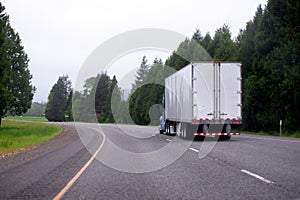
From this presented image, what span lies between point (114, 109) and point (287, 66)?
73.5 m

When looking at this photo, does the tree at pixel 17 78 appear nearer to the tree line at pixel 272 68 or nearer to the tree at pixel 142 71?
the tree line at pixel 272 68

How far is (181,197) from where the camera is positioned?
20.8 feet

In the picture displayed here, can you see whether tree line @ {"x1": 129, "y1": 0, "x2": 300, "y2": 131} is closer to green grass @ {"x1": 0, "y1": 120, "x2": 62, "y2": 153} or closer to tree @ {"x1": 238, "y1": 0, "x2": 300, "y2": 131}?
tree @ {"x1": 238, "y1": 0, "x2": 300, "y2": 131}

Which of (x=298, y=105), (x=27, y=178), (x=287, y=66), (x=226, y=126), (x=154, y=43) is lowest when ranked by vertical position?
(x=27, y=178)

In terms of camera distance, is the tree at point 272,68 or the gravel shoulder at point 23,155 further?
the tree at point 272,68

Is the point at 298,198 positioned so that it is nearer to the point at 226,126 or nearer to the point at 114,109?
the point at 226,126

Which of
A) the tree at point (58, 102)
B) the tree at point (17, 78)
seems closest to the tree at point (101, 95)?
the tree at point (58, 102)

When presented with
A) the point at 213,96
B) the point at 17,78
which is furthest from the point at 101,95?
the point at 213,96

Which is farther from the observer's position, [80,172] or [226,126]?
[226,126]

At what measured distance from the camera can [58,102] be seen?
415 ft

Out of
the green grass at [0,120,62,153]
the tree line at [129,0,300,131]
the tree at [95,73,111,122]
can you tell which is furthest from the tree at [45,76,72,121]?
the tree line at [129,0,300,131]

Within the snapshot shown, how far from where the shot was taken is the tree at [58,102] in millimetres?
126688

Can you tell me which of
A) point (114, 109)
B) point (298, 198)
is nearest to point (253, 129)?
point (298, 198)

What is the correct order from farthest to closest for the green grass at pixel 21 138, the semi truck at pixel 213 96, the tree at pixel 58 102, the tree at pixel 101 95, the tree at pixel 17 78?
the tree at pixel 58 102, the tree at pixel 101 95, the tree at pixel 17 78, the green grass at pixel 21 138, the semi truck at pixel 213 96
